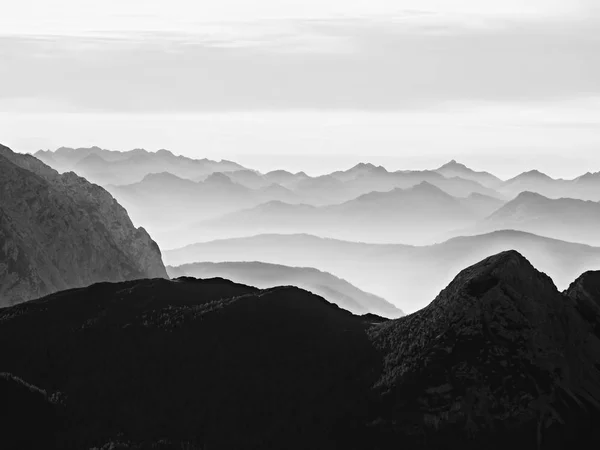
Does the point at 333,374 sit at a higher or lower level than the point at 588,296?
→ lower

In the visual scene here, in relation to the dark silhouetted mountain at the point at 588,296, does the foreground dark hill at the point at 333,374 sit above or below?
below

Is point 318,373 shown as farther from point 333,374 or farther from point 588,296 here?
point 588,296

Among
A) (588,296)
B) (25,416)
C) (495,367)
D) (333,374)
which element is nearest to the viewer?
(495,367)

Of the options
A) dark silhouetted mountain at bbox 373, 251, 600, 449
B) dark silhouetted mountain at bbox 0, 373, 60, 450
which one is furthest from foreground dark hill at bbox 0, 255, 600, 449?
dark silhouetted mountain at bbox 0, 373, 60, 450

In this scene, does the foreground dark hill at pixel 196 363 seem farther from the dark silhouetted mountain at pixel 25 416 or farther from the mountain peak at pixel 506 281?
the mountain peak at pixel 506 281

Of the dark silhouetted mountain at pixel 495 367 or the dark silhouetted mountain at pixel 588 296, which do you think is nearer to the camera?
the dark silhouetted mountain at pixel 495 367

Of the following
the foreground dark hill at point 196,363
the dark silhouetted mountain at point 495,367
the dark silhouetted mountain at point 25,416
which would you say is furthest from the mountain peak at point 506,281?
the dark silhouetted mountain at point 25,416

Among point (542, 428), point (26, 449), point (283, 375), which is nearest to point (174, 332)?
point (283, 375)

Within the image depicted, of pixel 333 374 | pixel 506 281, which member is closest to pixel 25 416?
pixel 333 374

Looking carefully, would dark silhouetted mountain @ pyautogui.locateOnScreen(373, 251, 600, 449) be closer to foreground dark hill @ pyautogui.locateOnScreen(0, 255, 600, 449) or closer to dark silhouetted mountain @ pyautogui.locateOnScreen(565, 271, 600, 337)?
foreground dark hill @ pyautogui.locateOnScreen(0, 255, 600, 449)

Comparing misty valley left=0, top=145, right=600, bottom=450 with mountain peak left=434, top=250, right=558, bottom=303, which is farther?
mountain peak left=434, top=250, right=558, bottom=303
